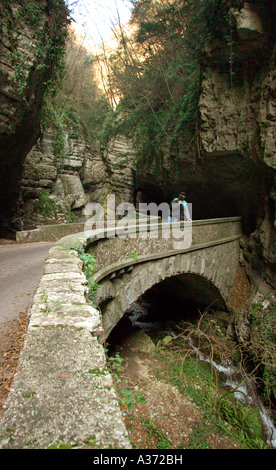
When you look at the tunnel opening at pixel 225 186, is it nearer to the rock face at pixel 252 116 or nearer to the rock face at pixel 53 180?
the rock face at pixel 252 116

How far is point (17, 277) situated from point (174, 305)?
29.2 ft

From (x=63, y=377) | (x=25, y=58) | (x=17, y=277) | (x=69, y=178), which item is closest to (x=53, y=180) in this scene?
(x=69, y=178)

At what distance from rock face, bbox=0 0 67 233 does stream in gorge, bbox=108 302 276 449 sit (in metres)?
7.74

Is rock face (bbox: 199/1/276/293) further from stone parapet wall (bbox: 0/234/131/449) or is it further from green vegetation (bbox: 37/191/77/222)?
green vegetation (bbox: 37/191/77/222)

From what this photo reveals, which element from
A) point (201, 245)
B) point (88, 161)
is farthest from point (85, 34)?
point (201, 245)

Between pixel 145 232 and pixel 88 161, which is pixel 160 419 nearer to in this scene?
pixel 145 232

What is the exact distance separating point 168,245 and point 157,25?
38.3 ft

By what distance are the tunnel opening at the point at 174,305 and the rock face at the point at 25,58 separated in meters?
8.22

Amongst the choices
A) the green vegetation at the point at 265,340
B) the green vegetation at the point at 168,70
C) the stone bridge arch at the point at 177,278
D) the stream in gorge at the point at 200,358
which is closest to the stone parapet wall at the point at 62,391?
the stone bridge arch at the point at 177,278

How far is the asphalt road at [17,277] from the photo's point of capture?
4127 millimetres

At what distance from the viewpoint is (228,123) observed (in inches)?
397

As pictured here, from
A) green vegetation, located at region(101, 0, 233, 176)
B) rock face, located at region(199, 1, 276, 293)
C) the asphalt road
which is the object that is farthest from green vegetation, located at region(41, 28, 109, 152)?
the asphalt road

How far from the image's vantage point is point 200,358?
8977mm

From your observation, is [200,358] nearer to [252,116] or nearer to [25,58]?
[252,116]
